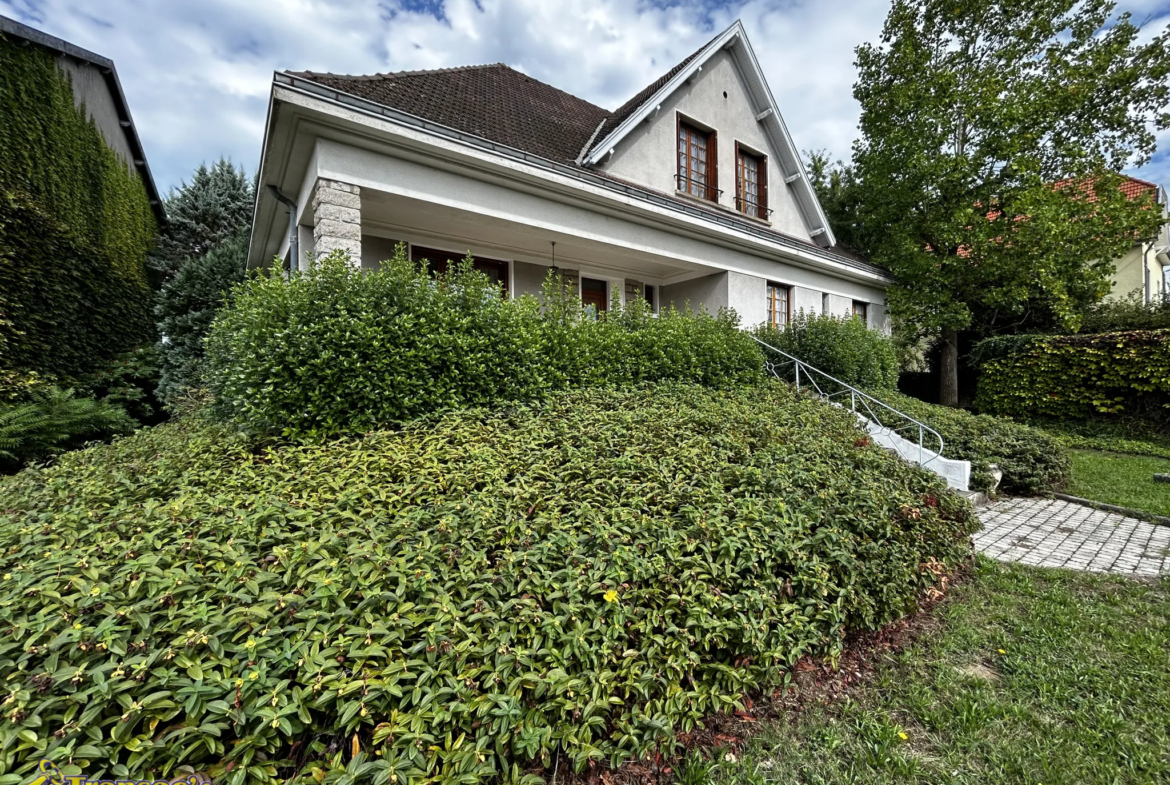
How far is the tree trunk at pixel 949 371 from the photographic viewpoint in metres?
13.3

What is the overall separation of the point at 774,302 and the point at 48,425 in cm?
1231

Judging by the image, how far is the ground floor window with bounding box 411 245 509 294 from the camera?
794 cm

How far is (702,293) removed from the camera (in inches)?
392

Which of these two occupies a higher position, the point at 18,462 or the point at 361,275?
the point at 361,275

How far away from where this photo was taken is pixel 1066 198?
10.8 meters

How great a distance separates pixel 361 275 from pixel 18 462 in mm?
4966

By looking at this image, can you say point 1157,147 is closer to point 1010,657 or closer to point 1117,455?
point 1117,455

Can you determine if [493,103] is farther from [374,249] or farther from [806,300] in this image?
[806,300]

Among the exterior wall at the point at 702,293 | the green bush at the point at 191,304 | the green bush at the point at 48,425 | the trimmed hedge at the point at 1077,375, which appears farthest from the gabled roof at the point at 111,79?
the trimmed hedge at the point at 1077,375

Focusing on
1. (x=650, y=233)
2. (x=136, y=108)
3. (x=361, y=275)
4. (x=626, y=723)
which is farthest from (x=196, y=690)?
(x=136, y=108)

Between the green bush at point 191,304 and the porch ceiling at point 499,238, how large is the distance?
5.93 metres

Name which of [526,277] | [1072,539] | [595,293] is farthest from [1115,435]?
[526,277]

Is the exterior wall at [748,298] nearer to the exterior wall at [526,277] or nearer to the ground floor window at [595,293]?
the ground floor window at [595,293]

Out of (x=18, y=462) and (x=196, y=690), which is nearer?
(x=196, y=690)
